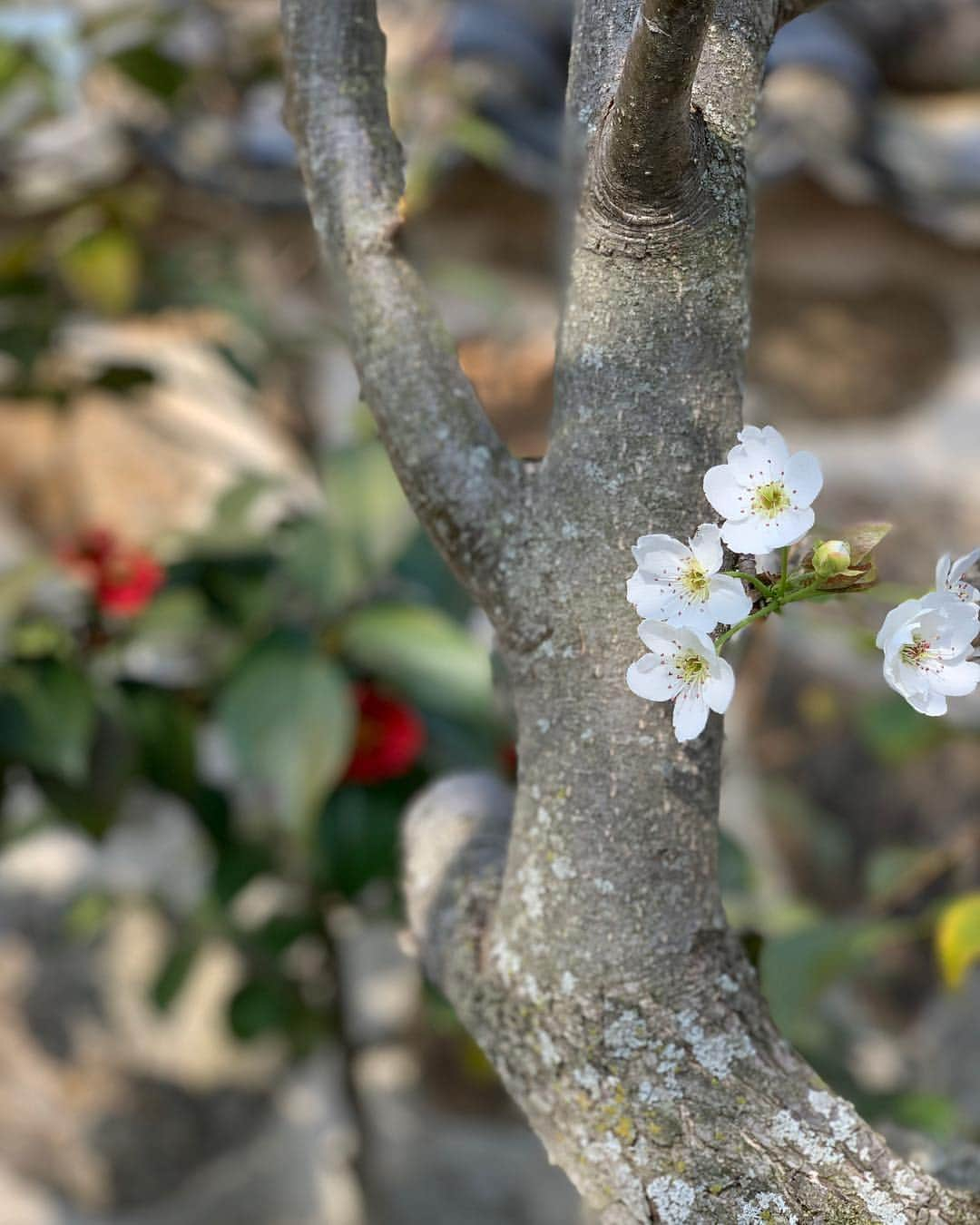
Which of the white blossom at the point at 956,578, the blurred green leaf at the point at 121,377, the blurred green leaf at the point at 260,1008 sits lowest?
the white blossom at the point at 956,578

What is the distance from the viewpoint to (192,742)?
3.71 ft

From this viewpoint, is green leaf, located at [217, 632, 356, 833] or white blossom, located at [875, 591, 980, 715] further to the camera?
green leaf, located at [217, 632, 356, 833]

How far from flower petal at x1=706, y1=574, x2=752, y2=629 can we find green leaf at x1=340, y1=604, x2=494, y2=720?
2.29 ft

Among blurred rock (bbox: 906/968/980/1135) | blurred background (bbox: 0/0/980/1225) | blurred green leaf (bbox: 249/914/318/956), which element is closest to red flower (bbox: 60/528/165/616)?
blurred background (bbox: 0/0/980/1225)

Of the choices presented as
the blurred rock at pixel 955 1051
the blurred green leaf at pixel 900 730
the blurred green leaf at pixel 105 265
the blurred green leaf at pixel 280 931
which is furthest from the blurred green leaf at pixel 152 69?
the blurred rock at pixel 955 1051

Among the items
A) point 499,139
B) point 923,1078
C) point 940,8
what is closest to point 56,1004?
point 923,1078

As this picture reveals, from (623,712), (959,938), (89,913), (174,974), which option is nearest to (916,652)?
(623,712)

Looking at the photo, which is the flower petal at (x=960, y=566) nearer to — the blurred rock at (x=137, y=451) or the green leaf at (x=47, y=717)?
the green leaf at (x=47, y=717)

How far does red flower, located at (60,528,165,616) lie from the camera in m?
1.13

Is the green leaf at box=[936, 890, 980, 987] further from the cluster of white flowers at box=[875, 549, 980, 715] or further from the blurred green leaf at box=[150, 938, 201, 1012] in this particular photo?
the blurred green leaf at box=[150, 938, 201, 1012]

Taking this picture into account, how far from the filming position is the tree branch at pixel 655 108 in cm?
34

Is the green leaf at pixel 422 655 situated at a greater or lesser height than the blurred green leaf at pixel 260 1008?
greater

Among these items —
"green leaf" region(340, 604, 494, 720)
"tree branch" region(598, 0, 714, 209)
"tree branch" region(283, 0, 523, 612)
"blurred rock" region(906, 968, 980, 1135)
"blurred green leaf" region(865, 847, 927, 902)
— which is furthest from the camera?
"blurred rock" region(906, 968, 980, 1135)

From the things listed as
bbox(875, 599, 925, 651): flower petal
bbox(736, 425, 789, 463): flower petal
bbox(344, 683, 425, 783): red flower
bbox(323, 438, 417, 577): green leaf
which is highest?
bbox(323, 438, 417, 577): green leaf
